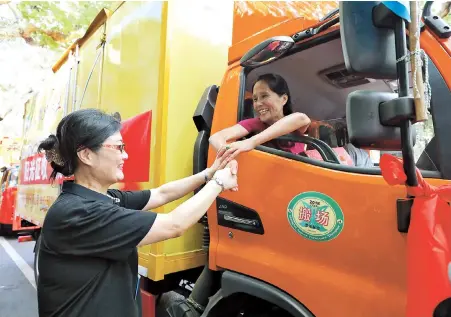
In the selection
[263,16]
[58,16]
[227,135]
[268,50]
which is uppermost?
[58,16]

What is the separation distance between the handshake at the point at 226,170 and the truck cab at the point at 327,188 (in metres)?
0.12

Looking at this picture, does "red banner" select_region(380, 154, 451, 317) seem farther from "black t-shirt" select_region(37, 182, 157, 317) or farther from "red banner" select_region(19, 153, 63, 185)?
"red banner" select_region(19, 153, 63, 185)

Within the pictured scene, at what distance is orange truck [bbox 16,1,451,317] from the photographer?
3.67 feet

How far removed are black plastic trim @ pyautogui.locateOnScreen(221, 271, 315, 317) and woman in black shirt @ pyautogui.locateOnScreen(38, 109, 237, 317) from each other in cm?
49

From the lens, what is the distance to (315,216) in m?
1.51

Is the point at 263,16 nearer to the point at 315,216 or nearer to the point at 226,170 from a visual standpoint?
the point at 226,170

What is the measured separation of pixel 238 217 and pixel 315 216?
18.3 inches

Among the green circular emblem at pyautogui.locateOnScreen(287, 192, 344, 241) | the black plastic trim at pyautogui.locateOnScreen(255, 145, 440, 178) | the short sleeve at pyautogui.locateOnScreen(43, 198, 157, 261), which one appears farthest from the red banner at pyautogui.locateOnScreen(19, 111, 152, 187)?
the green circular emblem at pyautogui.locateOnScreen(287, 192, 344, 241)

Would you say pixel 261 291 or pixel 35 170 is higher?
pixel 35 170

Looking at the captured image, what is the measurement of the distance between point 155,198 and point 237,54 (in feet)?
3.04

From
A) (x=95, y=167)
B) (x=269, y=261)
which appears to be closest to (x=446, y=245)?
(x=269, y=261)

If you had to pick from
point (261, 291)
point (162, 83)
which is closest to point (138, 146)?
point (162, 83)

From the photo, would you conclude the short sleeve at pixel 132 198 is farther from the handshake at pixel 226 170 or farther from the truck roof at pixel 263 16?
the truck roof at pixel 263 16

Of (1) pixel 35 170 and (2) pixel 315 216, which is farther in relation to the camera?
(1) pixel 35 170
